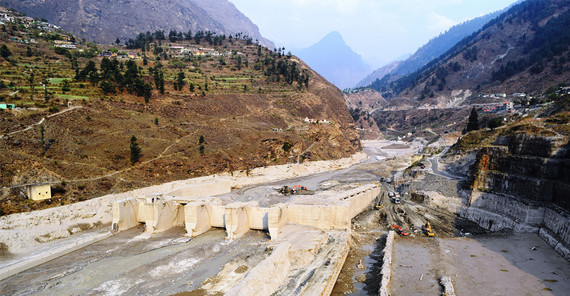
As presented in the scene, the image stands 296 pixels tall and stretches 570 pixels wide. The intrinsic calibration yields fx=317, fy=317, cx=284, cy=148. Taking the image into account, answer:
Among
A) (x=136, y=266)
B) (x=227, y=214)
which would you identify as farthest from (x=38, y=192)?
(x=227, y=214)

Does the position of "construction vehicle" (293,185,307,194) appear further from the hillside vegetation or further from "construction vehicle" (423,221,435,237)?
"construction vehicle" (423,221,435,237)

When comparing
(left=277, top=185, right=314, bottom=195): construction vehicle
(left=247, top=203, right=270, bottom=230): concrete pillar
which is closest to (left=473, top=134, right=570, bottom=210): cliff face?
(left=277, top=185, right=314, bottom=195): construction vehicle

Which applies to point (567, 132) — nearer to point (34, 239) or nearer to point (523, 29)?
point (34, 239)

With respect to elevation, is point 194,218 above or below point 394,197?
below

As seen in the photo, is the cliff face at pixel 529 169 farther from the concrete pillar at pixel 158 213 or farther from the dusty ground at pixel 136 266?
the concrete pillar at pixel 158 213

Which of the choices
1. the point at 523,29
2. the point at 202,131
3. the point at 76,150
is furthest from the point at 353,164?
the point at 523,29

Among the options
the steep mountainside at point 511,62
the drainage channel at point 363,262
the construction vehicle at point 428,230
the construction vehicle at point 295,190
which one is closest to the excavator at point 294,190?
the construction vehicle at point 295,190

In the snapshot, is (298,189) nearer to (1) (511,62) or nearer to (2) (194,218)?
(2) (194,218)
